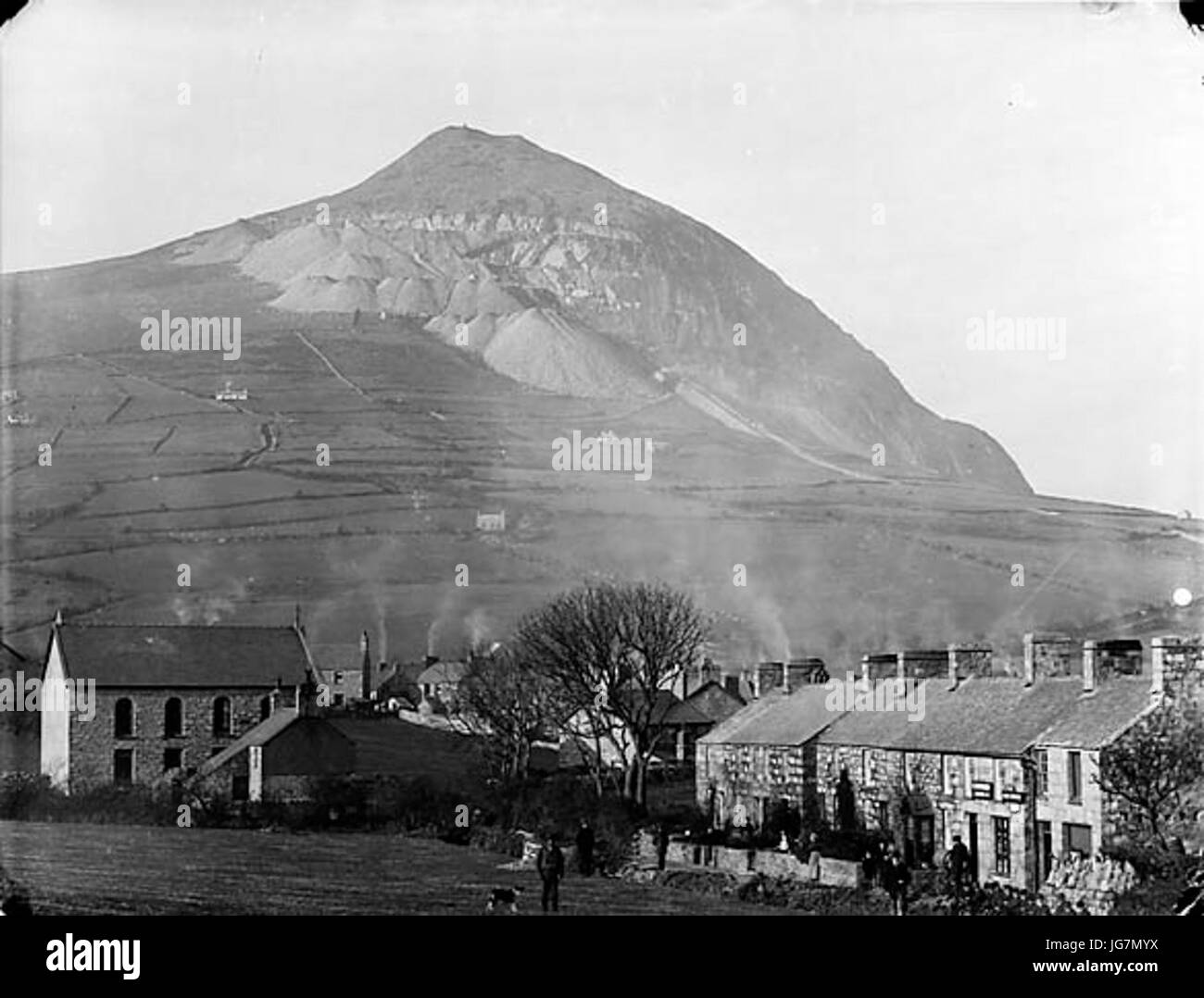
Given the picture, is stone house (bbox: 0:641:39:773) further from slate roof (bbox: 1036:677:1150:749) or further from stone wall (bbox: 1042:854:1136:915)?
stone wall (bbox: 1042:854:1136:915)

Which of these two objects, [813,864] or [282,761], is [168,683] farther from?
[813,864]

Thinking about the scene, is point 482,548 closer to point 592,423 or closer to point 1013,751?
point 592,423

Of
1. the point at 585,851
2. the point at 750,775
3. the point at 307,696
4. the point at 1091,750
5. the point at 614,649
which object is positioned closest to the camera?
the point at 1091,750

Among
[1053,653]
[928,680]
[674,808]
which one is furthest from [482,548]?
[1053,653]

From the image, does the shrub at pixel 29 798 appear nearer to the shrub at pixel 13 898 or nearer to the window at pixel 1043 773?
the shrub at pixel 13 898

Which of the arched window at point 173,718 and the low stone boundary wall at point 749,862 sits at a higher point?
the arched window at point 173,718

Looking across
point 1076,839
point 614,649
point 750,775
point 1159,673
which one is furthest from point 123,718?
point 1159,673

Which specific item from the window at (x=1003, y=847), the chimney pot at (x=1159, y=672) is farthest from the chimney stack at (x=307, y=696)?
the chimney pot at (x=1159, y=672)
